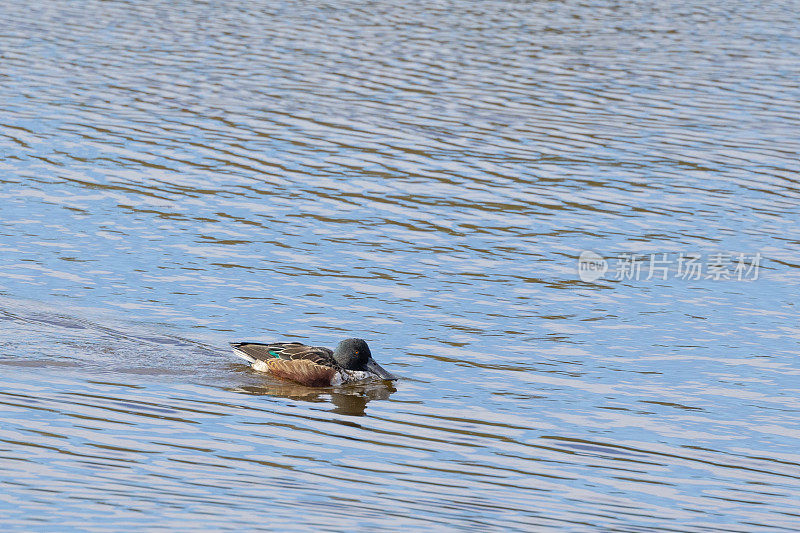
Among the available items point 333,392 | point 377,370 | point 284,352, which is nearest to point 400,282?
point 333,392

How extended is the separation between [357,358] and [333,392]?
0.45m

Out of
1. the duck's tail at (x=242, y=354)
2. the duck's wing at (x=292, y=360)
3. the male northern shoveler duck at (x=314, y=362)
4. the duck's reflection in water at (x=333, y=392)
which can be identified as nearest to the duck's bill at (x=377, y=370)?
the male northern shoveler duck at (x=314, y=362)

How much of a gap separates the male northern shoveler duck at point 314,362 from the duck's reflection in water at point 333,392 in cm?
8


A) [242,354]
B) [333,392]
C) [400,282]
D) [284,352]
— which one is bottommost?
[333,392]

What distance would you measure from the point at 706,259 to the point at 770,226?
206 centimetres

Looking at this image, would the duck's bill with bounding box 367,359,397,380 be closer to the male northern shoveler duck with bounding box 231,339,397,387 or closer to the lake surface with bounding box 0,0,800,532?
the male northern shoveler duck with bounding box 231,339,397,387

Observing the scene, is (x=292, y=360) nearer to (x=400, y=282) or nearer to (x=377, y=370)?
(x=377, y=370)

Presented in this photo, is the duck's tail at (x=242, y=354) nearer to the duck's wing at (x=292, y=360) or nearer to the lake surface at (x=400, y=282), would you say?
the duck's wing at (x=292, y=360)

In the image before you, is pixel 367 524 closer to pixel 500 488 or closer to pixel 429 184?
pixel 500 488

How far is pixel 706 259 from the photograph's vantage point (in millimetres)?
17781

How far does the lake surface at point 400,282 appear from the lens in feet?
33.7

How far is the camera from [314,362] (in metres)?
12.9

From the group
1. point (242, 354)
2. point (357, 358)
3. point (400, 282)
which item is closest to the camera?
point (357, 358)

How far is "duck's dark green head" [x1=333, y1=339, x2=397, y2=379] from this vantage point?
42.1 ft
